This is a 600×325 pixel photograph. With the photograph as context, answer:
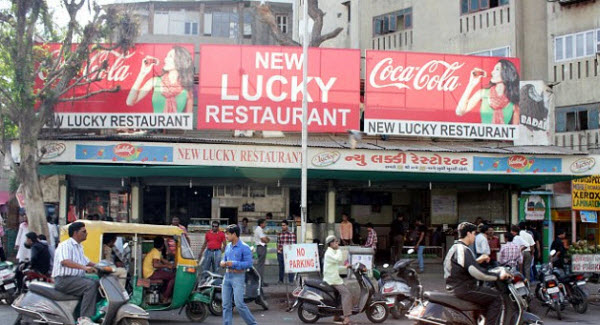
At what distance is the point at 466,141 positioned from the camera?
920 inches

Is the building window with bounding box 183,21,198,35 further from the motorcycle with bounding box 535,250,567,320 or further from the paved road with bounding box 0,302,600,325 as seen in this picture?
the motorcycle with bounding box 535,250,567,320

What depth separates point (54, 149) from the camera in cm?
1948

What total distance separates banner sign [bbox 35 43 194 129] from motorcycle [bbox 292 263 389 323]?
8.78 meters

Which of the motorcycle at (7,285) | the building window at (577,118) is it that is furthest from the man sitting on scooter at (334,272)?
the building window at (577,118)

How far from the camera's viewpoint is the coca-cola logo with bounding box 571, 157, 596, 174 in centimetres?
2086

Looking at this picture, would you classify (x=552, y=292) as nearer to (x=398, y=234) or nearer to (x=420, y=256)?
(x=420, y=256)

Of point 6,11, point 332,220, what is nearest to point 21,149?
point 6,11

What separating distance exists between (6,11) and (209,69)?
5582 mm

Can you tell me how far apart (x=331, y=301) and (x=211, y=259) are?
5606mm

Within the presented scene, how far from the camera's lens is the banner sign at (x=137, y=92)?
20938 mm

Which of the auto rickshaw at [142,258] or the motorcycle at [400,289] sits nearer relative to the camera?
the auto rickshaw at [142,258]

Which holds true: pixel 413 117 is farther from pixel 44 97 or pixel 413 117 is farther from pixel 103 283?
pixel 103 283

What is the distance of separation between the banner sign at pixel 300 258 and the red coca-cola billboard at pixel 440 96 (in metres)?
6.87

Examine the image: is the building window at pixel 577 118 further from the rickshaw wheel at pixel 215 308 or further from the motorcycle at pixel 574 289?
the rickshaw wheel at pixel 215 308
